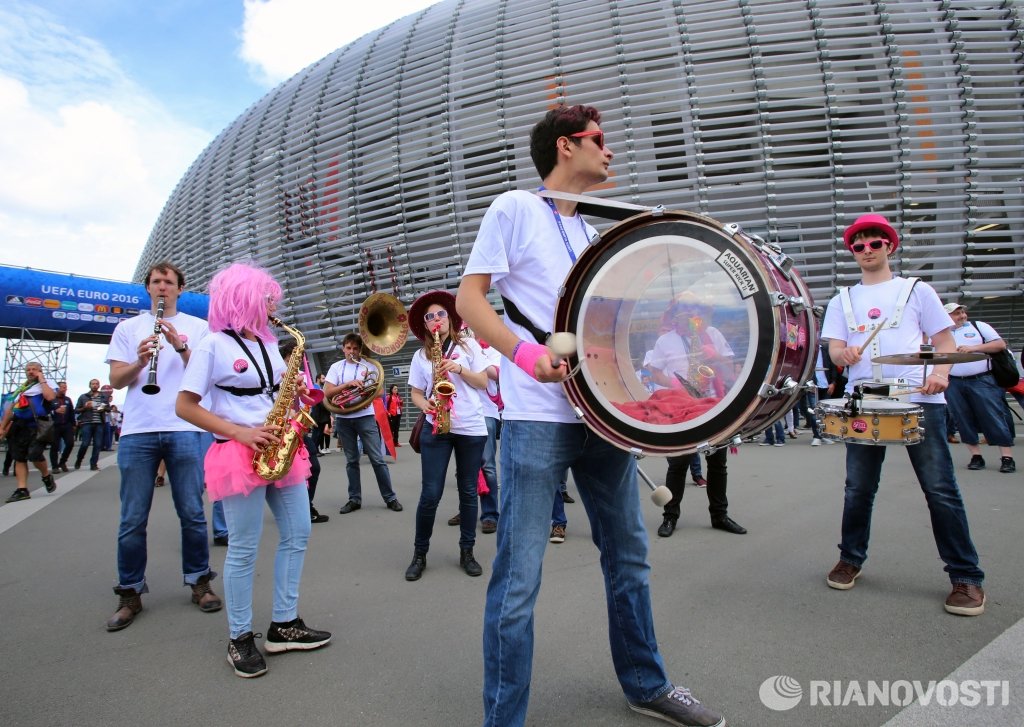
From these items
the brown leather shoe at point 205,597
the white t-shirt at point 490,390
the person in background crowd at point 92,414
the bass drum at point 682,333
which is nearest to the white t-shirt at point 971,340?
the white t-shirt at point 490,390

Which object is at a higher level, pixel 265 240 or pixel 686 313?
pixel 265 240

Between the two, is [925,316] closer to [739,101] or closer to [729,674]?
[729,674]

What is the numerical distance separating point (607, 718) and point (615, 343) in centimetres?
137

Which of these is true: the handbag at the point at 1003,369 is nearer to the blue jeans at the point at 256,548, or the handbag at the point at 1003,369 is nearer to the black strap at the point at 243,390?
the blue jeans at the point at 256,548

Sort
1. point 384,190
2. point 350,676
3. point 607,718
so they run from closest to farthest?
point 607,718, point 350,676, point 384,190

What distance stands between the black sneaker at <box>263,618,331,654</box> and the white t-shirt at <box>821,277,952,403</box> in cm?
318

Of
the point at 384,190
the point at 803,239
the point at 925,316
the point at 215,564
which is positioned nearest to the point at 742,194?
the point at 803,239

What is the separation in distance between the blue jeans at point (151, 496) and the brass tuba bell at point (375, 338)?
8.58 ft

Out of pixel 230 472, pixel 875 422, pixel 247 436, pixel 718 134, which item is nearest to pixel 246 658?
pixel 230 472

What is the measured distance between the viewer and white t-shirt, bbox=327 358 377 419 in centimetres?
667

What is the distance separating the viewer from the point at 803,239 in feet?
49.4

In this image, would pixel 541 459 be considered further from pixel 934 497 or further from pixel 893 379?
pixel 934 497

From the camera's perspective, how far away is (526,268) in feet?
6.41

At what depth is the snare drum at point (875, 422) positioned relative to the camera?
295 centimetres
